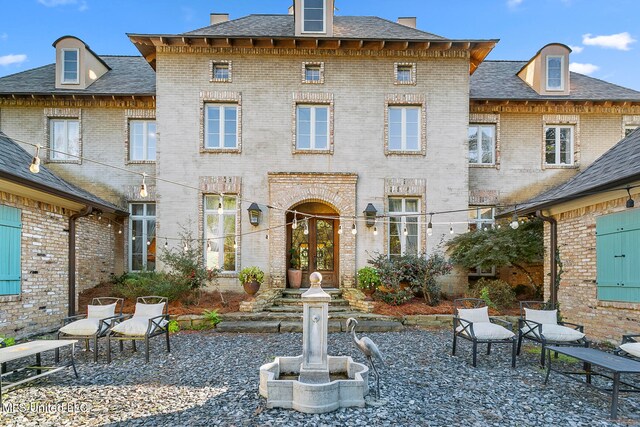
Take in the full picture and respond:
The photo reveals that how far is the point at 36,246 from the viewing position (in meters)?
8.15

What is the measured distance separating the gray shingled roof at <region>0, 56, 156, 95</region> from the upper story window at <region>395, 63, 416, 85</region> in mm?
7329

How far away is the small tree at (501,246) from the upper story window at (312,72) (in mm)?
6094

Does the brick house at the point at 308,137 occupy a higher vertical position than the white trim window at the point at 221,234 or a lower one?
higher

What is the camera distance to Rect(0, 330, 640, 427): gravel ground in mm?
3980

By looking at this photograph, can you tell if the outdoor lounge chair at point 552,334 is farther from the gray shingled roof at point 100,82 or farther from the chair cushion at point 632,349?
the gray shingled roof at point 100,82

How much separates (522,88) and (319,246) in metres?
8.58

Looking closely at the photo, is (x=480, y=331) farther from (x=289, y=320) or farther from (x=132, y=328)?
(x=132, y=328)

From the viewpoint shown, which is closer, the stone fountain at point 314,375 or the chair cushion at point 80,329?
the stone fountain at point 314,375

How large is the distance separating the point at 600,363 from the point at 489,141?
9.31 meters

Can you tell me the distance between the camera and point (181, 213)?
11.0 m

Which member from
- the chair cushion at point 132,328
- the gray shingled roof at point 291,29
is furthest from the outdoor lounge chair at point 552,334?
the gray shingled roof at point 291,29

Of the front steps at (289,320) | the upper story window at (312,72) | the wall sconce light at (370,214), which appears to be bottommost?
the front steps at (289,320)

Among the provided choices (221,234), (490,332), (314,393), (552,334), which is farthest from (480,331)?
(221,234)

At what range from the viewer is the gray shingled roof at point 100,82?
11742 mm
